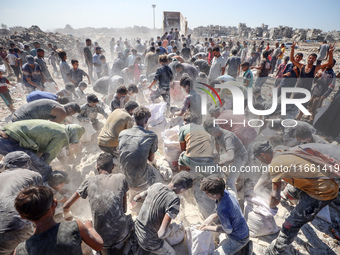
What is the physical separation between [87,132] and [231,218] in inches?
139

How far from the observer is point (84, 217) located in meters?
2.70

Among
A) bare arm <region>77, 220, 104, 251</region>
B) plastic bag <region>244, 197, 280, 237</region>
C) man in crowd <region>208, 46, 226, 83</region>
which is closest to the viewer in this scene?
bare arm <region>77, 220, 104, 251</region>

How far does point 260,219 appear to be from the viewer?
2.39 metres

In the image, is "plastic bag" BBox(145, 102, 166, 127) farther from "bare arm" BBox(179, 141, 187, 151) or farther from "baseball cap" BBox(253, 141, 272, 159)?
"baseball cap" BBox(253, 141, 272, 159)

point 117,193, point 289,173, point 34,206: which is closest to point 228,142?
point 289,173

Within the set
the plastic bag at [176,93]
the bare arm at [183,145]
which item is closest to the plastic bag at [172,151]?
the bare arm at [183,145]

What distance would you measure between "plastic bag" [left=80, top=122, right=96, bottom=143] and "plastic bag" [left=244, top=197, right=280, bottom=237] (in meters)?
3.61

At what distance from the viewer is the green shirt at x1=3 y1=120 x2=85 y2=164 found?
260cm

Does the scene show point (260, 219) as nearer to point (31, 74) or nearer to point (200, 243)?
point (200, 243)

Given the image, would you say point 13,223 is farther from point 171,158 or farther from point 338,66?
point 338,66

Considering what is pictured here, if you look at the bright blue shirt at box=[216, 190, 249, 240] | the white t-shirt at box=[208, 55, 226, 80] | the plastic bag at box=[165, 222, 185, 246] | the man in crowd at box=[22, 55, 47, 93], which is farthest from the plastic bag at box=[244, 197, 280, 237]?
the man in crowd at box=[22, 55, 47, 93]

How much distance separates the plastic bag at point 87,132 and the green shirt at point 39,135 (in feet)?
3.78

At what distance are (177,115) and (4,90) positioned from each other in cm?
513

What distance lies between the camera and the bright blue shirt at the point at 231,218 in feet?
6.34
